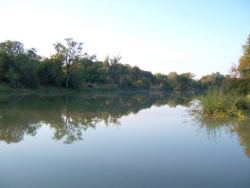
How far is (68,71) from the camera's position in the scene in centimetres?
5562

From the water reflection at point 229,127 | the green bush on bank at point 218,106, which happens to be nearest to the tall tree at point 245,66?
the green bush on bank at point 218,106

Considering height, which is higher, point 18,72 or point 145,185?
point 18,72

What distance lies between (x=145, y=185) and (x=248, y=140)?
5.05m

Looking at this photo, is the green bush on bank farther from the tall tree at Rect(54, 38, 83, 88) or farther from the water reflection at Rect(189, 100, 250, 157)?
the tall tree at Rect(54, 38, 83, 88)

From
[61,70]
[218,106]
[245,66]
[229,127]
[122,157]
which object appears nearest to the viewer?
[122,157]

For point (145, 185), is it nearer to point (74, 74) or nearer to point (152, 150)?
point (152, 150)

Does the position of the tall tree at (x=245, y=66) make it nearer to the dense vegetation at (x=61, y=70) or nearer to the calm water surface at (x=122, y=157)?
the dense vegetation at (x=61, y=70)

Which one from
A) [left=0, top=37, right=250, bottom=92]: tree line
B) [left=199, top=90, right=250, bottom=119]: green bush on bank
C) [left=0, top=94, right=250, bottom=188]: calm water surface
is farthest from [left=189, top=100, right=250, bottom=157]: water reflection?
[left=0, top=37, right=250, bottom=92]: tree line

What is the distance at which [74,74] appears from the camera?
55.2 metres

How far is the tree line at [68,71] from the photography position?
2623cm

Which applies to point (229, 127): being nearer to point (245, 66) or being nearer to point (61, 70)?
point (245, 66)

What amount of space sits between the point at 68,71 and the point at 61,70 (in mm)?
2700

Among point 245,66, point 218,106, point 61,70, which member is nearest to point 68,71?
point 61,70

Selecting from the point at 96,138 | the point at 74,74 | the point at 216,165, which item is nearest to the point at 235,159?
the point at 216,165
